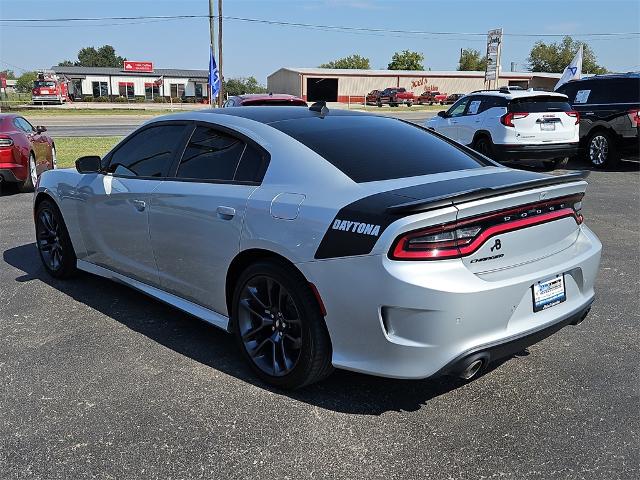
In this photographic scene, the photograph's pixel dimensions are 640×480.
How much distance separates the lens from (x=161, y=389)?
3.64 metres

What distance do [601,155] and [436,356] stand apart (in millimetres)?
12394

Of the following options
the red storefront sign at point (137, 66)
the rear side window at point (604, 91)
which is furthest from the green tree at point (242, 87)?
the rear side window at point (604, 91)

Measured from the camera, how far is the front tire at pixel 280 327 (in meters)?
3.33

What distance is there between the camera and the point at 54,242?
5734 millimetres

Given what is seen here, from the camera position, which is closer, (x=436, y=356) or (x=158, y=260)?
(x=436, y=356)

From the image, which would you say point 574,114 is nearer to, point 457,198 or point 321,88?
point 457,198

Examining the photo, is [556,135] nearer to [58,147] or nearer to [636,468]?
[636,468]

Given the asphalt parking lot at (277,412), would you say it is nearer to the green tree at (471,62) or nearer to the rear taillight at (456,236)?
the rear taillight at (456,236)

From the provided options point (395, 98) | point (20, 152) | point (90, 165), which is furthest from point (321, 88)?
point (90, 165)

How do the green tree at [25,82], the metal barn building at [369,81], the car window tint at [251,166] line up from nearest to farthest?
the car window tint at [251,166], the metal barn building at [369,81], the green tree at [25,82]

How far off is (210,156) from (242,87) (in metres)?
101

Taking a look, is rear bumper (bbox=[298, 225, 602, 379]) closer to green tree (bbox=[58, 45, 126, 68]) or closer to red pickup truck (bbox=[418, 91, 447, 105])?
red pickup truck (bbox=[418, 91, 447, 105])

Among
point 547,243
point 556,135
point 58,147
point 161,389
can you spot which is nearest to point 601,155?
point 556,135

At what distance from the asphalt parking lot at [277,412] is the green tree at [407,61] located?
101863 mm
